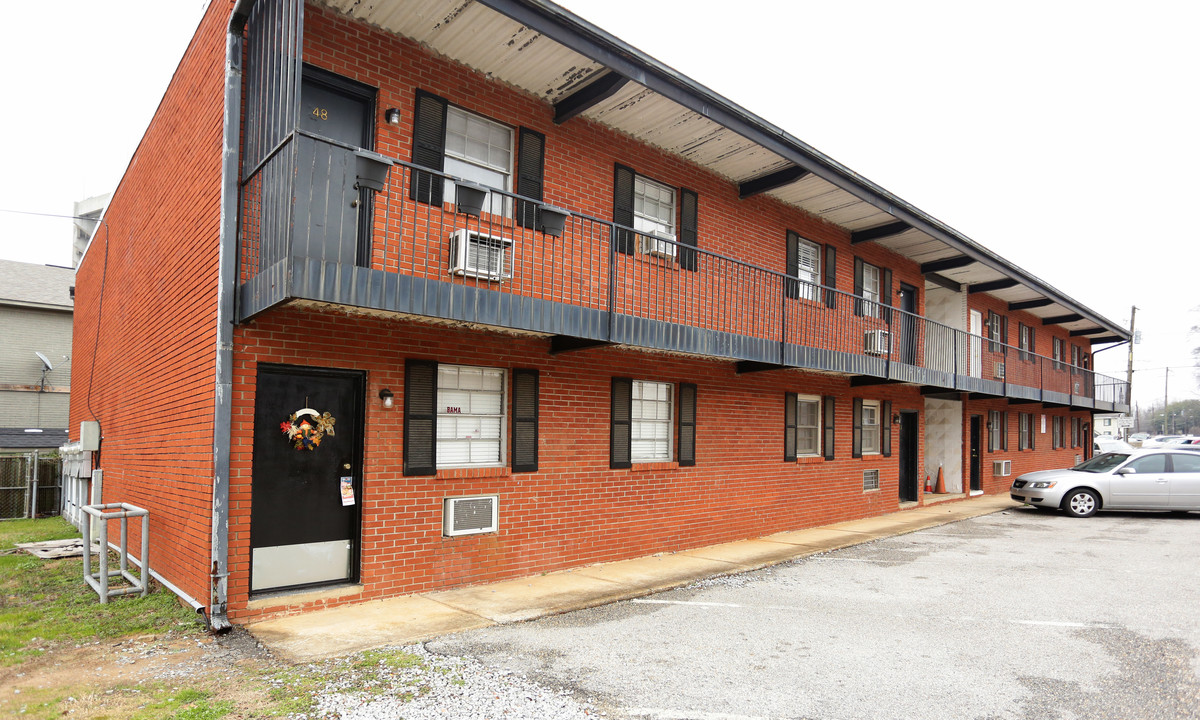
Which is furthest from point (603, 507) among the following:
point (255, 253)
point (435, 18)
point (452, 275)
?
point (435, 18)

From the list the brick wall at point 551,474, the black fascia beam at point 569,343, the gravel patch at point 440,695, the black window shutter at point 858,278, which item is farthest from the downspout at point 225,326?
the black window shutter at point 858,278

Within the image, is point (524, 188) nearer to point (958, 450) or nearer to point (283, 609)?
point (283, 609)

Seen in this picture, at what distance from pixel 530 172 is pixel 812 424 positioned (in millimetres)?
7742

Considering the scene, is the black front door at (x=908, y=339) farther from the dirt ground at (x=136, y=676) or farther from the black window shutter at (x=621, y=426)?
the dirt ground at (x=136, y=676)

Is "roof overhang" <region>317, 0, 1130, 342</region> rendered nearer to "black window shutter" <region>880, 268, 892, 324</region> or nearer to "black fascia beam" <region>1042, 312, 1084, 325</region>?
"black window shutter" <region>880, 268, 892, 324</region>

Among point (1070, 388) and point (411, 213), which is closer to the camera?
point (411, 213)

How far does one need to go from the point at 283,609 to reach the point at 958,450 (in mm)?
18039

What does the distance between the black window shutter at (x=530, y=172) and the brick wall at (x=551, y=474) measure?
145 centimetres

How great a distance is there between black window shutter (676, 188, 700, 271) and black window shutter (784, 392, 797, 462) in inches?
136

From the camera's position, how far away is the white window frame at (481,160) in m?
7.98

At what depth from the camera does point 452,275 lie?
746cm

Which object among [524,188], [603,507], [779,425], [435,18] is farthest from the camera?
[779,425]

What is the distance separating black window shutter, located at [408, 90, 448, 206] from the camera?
7484mm

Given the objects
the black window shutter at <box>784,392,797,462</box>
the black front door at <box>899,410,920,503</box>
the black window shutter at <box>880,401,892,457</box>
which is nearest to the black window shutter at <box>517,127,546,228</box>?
the black window shutter at <box>784,392,797,462</box>
